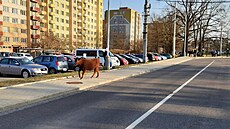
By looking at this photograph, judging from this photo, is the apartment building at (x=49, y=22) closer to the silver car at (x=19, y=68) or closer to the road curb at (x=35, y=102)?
the silver car at (x=19, y=68)

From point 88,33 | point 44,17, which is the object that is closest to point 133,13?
point 88,33

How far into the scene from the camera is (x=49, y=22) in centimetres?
8875

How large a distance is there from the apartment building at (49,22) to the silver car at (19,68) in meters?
53.7

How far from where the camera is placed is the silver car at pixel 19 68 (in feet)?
57.1

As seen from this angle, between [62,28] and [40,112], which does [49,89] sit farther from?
[62,28]

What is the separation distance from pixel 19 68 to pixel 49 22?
2918 inches

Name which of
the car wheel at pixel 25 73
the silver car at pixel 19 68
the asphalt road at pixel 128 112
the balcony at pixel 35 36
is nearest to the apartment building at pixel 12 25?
the balcony at pixel 35 36

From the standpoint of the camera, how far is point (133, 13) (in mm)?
135500

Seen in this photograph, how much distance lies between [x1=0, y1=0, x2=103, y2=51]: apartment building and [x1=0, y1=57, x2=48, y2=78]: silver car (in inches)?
2114

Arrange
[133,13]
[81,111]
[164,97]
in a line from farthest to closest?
[133,13], [164,97], [81,111]

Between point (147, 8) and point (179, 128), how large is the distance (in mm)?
26352

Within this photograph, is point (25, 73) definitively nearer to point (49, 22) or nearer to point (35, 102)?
point (35, 102)

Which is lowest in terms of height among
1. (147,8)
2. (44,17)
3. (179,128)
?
(179,128)

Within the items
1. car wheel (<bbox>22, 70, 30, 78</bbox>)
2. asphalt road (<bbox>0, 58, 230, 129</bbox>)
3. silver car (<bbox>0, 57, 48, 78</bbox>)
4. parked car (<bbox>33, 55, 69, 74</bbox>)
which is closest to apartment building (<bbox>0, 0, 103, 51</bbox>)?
parked car (<bbox>33, 55, 69, 74</bbox>)
